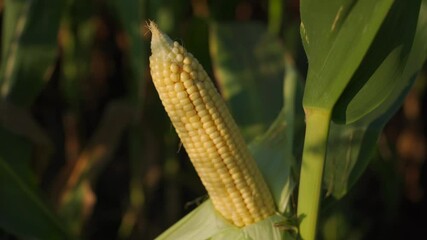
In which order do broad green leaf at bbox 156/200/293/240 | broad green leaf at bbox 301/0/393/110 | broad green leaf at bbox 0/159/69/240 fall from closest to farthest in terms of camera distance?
broad green leaf at bbox 301/0/393/110 < broad green leaf at bbox 156/200/293/240 < broad green leaf at bbox 0/159/69/240

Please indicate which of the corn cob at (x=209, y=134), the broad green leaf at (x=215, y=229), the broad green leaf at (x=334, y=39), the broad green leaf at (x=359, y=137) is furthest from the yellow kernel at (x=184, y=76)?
the broad green leaf at (x=359, y=137)

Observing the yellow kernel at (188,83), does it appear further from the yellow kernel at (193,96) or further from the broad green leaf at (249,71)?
the broad green leaf at (249,71)

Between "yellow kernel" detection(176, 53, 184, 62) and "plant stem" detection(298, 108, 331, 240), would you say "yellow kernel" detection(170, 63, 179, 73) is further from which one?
"plant stem" detection(298, 108, 331, 240)

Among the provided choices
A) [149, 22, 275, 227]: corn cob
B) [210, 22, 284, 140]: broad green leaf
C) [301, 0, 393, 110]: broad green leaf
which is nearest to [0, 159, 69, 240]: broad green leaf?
[210, 22, 284, 140]: broad green leaf

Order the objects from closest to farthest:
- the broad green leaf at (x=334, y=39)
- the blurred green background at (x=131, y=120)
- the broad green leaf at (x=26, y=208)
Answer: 1. the broad green leaf at (x=334, y=39)
2. the broad green leaf at (x=26, y=208)
3. the blurred green background at (x=131, y=120)

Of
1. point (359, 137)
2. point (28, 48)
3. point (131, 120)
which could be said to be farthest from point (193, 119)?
point (131, 120)

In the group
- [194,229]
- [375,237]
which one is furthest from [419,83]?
[194,229]

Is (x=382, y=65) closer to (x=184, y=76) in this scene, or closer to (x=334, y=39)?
(x=334, y=39)
